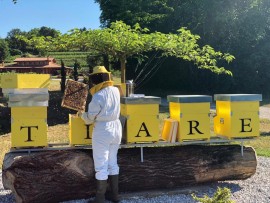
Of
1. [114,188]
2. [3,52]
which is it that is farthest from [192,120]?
[3,52]

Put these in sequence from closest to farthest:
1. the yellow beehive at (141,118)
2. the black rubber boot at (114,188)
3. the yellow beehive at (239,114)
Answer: the black rubber boot at (114,188) → the yellow beehive at (141,118) → the yellow beehive at (239,114)

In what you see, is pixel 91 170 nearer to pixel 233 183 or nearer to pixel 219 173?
pixel 219 173

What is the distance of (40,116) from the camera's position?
491 cm

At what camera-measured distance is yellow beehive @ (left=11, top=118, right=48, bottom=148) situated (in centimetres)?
486

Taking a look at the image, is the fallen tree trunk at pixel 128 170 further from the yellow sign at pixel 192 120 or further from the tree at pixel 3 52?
the tree at pixel 3 52

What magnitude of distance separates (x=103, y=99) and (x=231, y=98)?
186 centimetres

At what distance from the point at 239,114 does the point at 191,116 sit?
732 millimetres

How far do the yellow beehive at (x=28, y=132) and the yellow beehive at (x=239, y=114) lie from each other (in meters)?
2.57

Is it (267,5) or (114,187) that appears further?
(267,5)

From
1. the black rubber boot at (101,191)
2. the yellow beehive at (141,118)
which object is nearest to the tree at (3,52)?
the yellow beehive at (141,118)

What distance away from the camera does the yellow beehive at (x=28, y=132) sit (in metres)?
4.86

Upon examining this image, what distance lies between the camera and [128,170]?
534cm

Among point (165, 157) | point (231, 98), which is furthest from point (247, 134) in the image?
point (165, 157)

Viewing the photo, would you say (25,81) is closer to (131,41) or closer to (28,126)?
(28,126)
